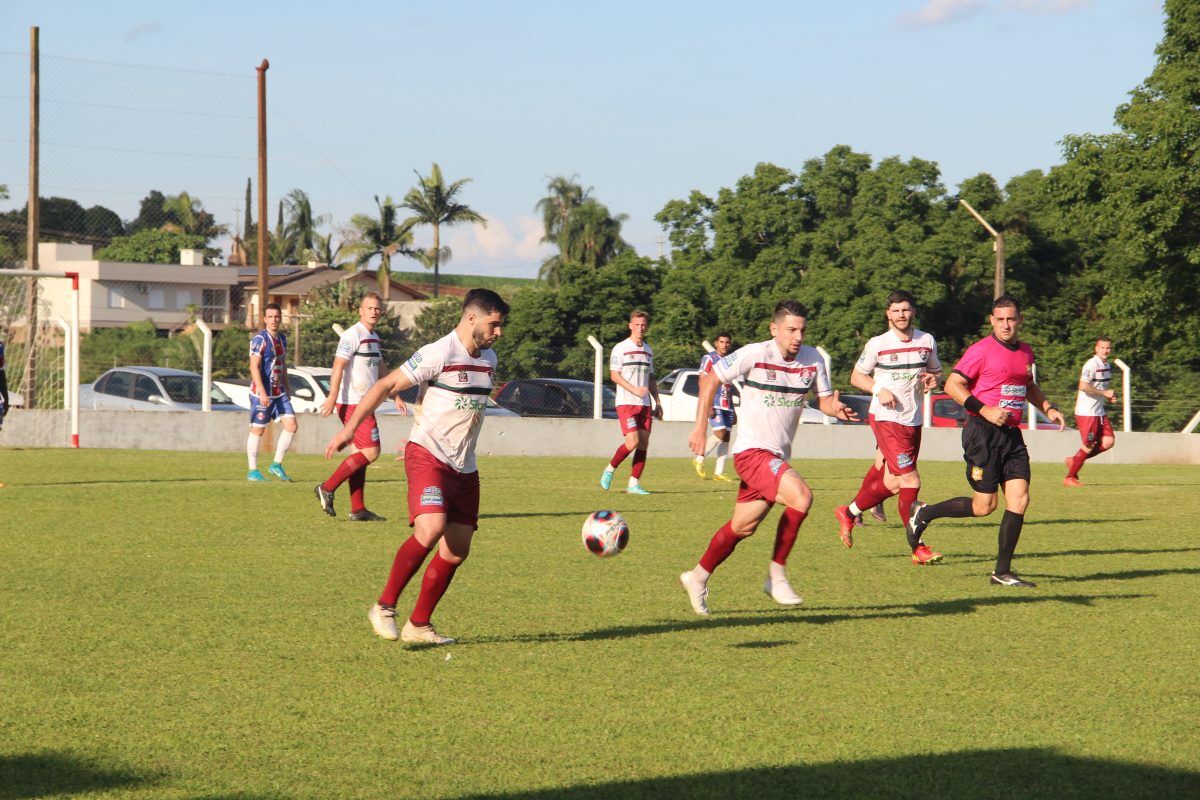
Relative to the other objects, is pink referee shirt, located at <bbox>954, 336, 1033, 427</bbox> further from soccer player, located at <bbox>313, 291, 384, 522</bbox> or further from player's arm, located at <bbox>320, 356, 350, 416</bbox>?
player's arm, located at <bbox>320, 356, 350, 416</bbox>

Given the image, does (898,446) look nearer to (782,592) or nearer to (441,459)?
(782,592)

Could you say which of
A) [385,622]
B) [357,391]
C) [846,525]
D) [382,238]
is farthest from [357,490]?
[382,238]

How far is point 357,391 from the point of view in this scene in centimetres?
1370

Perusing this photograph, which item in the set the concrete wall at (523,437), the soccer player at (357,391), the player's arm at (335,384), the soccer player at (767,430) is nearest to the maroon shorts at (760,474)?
the soccer player at (767,430)

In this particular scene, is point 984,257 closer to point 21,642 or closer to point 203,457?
point 203,457

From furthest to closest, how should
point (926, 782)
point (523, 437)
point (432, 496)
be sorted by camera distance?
point (523, 437) → point (432, 496) → point (926, 782)

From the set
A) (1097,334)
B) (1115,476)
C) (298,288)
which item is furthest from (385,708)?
(298,288)

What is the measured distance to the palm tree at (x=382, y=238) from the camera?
279 feet

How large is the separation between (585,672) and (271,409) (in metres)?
11.1

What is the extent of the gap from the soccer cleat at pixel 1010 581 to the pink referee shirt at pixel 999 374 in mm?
1052

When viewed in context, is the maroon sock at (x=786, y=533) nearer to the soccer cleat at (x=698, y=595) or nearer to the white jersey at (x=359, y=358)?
the soccer cleat at (x=698, y=595)

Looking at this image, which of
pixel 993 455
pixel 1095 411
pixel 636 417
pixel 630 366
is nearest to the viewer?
pixel 993 455

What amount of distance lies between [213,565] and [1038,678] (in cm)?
593

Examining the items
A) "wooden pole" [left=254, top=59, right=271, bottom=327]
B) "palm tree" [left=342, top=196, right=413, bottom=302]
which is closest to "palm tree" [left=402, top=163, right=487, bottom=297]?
"palm tree" [left=342, top=196, right=413, bottom=302]
